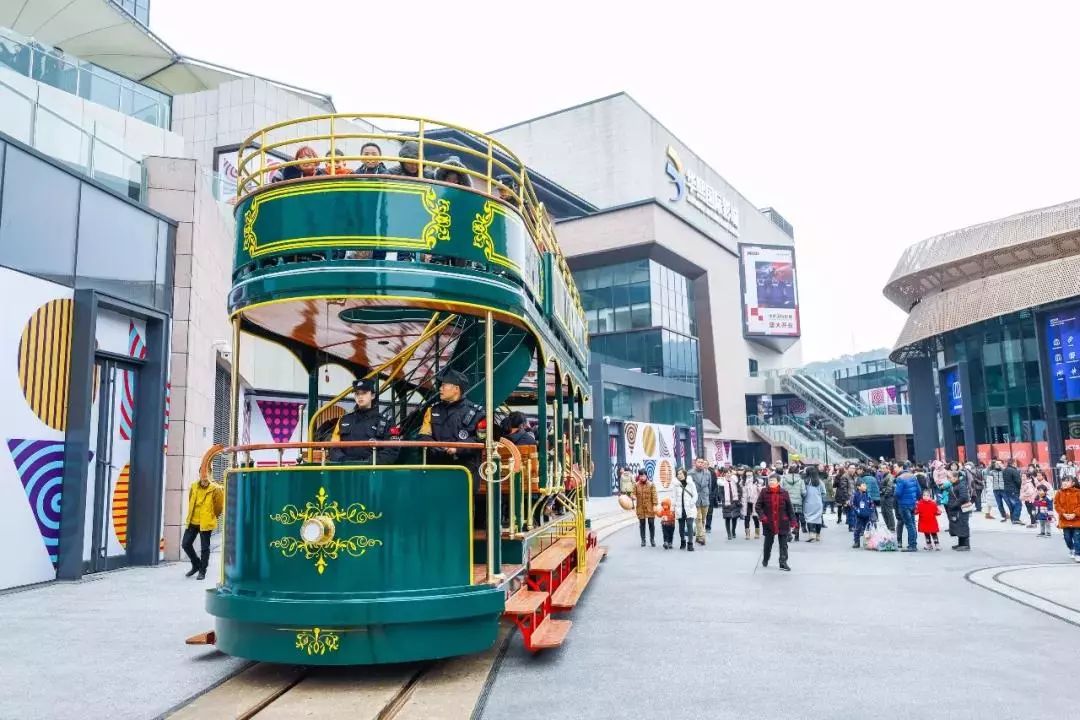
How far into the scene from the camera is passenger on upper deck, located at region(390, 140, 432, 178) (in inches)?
271

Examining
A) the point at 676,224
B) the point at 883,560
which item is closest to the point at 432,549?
the point at 883,560

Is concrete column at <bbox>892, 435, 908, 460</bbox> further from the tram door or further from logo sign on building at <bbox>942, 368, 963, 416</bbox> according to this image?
the tram door

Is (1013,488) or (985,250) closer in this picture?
(1013,488)

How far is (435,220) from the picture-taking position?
6781 millimetres

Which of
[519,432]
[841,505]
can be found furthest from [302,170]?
[841,505]

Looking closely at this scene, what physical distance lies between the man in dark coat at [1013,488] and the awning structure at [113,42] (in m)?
33.2

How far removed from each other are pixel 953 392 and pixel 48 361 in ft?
158

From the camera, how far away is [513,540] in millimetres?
7688

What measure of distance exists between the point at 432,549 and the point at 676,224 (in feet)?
152

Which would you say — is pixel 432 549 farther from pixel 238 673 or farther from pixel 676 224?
pixel 676 224

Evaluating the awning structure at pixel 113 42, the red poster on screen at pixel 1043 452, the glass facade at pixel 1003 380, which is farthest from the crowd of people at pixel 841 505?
the awning structure at pixel 113 42

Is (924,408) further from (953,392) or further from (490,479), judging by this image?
(490,479)

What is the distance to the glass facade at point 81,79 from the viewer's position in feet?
48.6

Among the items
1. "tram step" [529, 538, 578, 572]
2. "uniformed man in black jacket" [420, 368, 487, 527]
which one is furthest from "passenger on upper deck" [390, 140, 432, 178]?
"tram step" [529, 538, 578, 572]
